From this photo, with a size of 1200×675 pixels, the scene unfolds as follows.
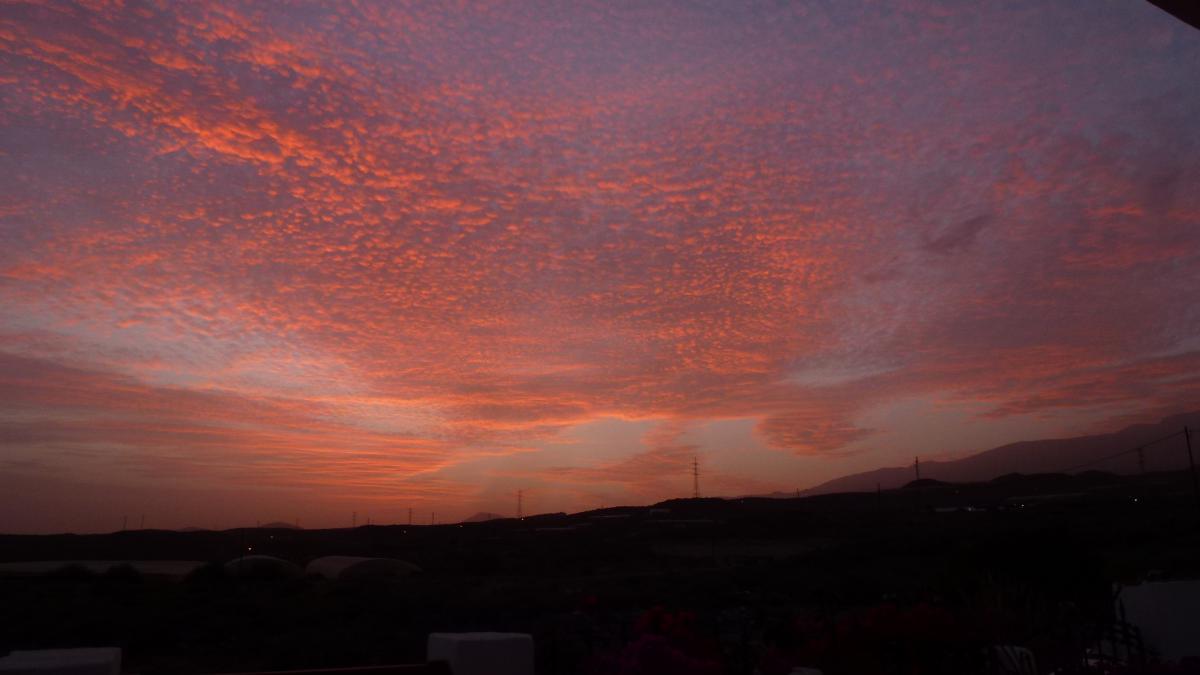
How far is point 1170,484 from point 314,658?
120 m

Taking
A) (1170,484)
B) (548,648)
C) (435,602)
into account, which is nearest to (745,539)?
(435,602)

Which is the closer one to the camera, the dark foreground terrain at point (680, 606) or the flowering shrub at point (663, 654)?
the flowering shrub at point (663, 654)

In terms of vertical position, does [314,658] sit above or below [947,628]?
below

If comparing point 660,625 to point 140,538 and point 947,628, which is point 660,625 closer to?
point 947,628

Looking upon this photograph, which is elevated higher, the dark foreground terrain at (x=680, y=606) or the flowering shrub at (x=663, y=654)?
the flowering shrub at (x=663, y=654)

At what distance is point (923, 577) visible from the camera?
110 ft

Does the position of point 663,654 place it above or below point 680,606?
above

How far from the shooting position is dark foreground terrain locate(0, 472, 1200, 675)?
591 cm

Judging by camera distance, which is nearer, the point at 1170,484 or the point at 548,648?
the point at 548,648

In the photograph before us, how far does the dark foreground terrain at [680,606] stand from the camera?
5906 millimetres

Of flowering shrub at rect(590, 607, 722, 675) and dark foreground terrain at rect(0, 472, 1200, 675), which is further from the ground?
flowering shrub at rect(590, 607, 722, 675)

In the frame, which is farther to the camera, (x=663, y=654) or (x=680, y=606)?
(x=680, y=606)

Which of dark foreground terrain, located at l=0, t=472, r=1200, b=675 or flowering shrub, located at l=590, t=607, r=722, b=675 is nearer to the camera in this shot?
flowering shrub, located at l=590, t=607, r=722, b=675

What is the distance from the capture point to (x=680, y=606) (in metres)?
26.4
